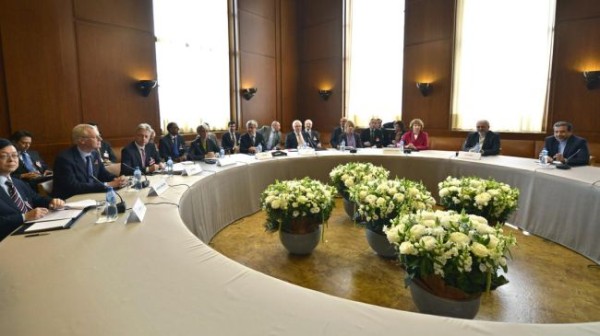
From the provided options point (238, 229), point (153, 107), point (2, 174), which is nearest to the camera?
point (2, 174)

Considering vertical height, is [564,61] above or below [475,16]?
below

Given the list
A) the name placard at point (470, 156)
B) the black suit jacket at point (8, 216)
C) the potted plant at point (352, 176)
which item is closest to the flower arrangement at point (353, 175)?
the potted plant at point (352, 176)

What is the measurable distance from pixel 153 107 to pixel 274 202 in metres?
4.15

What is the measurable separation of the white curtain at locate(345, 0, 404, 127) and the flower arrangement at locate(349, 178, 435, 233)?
4.87m

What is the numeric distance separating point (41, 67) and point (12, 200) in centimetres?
363

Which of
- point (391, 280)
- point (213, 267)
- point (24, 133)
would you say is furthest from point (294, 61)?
point (213, 267)

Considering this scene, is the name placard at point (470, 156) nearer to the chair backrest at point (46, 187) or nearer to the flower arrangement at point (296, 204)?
the flower arrangement at point (296, 204)

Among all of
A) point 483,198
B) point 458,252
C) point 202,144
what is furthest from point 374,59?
point 458,252

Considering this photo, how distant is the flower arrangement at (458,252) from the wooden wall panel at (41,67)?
202 inches

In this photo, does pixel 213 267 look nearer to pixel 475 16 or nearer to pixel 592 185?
pixel 592 185

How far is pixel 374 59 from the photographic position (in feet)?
25.5

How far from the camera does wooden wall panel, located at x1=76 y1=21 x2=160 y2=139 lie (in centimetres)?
531

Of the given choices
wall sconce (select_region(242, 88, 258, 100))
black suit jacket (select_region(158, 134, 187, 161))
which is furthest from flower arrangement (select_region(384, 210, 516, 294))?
wall sconce (select_region(242, 88, 258, 100))

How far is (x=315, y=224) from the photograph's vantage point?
312 cm
